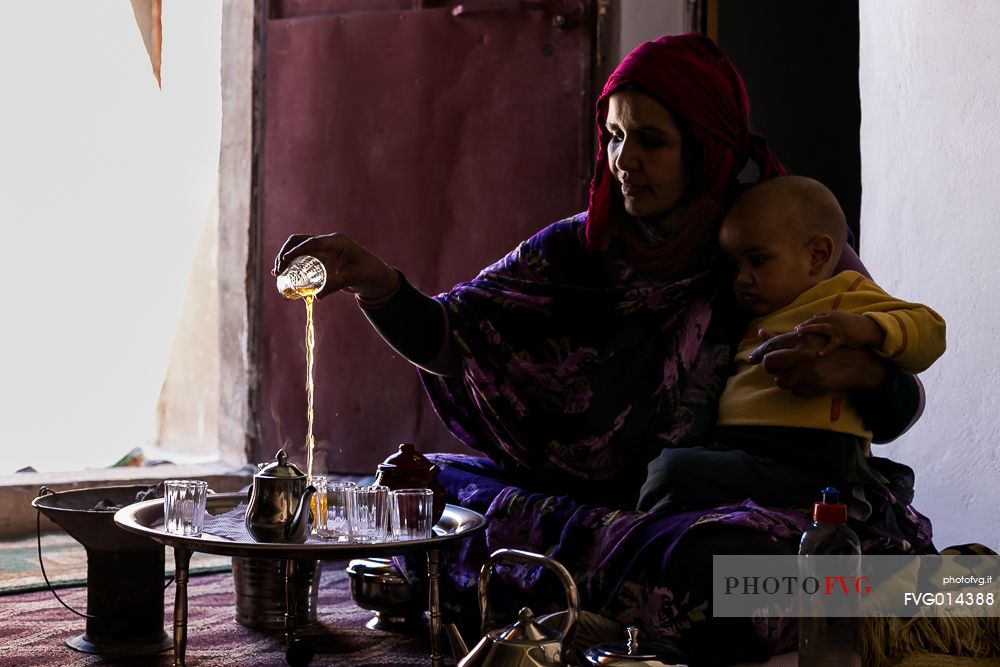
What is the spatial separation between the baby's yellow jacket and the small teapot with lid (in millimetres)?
619

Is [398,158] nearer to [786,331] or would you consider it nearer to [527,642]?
[786,331]

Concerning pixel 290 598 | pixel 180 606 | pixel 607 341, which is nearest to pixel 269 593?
pixel 290 598

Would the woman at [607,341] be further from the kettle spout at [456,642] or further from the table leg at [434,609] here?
the kettle spout at [456,642]

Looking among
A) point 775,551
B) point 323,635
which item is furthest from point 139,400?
point 775,551

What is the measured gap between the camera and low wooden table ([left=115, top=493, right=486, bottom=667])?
5.80 feet

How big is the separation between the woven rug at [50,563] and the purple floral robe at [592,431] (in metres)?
1.17

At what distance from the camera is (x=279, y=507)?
1905mm

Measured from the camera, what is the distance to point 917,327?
6.97ft

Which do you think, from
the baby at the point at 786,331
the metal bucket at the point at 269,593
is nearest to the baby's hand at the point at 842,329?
the baby at the point at 786,331

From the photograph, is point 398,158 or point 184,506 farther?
point 398,158

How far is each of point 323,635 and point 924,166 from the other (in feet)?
7.01

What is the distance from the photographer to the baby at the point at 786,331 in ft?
6.84

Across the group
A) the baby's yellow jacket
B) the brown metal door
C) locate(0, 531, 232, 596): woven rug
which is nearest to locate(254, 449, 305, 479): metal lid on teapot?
the baby's yellow jacket

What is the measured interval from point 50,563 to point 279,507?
6.70ft
